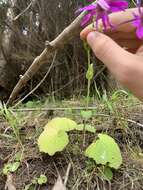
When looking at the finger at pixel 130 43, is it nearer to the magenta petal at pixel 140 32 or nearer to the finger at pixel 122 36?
the finger at pixel 122 36

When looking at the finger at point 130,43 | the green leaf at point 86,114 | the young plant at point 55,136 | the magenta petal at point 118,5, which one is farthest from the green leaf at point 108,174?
the magenta petal at point 118,5

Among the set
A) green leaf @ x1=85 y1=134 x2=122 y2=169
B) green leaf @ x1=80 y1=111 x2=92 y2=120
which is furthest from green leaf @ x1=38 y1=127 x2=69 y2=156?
green leaf @ x1=80 y1=111 x2=92 y2=120

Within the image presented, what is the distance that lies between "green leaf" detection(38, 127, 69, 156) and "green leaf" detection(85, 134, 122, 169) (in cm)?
10

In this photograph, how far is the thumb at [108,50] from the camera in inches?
34.3

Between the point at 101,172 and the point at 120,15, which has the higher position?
the point at 120,15

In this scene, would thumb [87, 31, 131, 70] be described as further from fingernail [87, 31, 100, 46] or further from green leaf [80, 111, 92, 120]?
green leaf [80, 111, 92, 120]

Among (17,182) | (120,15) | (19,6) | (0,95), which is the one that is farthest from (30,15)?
(120,15)

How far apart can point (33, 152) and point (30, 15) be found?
3096mm

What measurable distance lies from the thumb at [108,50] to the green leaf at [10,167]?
3.48 feet

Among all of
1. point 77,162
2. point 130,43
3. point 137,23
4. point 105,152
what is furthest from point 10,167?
point 137,23

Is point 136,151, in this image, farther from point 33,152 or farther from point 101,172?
point 33,152

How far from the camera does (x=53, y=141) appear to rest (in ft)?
5.97

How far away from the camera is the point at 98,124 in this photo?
209cm

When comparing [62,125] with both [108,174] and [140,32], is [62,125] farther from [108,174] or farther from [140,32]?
[140,32]
